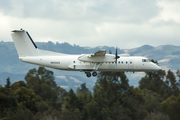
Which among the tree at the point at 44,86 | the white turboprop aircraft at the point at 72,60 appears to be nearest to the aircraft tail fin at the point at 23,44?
the white turboprop aircraft at the point at 72,60

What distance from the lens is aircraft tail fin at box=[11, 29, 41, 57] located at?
3288 centimetres

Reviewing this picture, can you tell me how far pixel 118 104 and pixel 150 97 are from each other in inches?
523

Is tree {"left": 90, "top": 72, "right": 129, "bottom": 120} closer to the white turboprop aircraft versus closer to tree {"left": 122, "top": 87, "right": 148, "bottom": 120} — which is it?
tree {"left": 122, "top": 87, "right": 148, "bottom": 120}

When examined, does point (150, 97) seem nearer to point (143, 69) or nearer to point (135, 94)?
point (135, 94)

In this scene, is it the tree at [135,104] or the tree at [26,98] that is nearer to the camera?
the tree at [26,98]

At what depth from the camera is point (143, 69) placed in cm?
3394

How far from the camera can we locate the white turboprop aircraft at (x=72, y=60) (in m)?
32.2

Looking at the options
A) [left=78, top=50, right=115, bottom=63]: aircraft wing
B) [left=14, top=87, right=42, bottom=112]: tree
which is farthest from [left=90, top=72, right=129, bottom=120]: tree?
[left=78, top=50, right=115, bottom=63]: aircraft wing

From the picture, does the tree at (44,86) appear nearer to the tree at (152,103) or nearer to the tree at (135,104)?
the tree at (135,104)

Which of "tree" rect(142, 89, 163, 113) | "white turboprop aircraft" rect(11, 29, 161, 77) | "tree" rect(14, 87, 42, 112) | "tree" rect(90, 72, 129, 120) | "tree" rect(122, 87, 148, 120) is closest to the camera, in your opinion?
"white turboprop aircraft" rect(11, 29, 161, 77)

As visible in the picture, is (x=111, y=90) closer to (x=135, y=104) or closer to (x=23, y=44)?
(x=135, y=104)

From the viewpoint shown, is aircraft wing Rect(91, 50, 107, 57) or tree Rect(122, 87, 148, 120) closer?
aircraft wing Rect(91, 50, 107, 57)

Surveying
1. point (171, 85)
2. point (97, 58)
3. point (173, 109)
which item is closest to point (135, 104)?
point (173, 109)

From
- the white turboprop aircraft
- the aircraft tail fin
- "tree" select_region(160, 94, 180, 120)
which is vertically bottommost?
"tree" select_region(160, 94, 180, 120)
